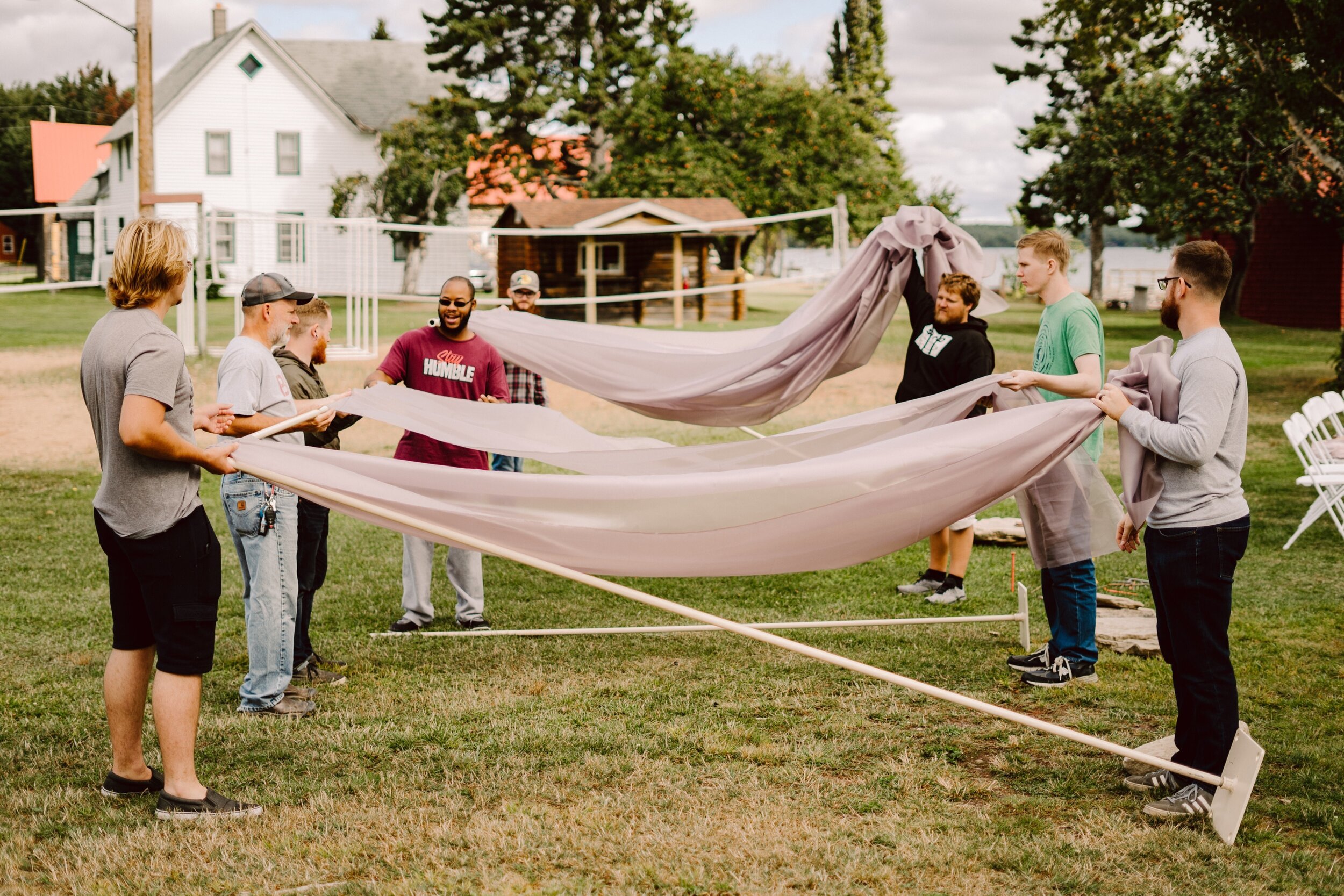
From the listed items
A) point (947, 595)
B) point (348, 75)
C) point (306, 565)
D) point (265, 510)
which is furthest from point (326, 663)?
point (348, 75)

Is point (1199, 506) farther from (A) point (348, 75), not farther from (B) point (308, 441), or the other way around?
(A) point (348, 75)

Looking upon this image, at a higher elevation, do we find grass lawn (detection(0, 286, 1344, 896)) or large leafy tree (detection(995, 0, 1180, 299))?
large leafy tree (detection(995, 0, 1180, 299))

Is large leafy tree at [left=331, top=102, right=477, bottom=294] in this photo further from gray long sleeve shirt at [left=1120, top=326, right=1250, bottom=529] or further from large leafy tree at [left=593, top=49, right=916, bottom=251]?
gray long sleeve shirt at [left=1120, top=326, right=1250, bottom=529]

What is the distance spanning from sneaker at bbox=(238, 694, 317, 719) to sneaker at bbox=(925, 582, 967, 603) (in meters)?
3.85

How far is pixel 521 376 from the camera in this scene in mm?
8391

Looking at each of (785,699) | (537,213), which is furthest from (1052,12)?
(537,213)

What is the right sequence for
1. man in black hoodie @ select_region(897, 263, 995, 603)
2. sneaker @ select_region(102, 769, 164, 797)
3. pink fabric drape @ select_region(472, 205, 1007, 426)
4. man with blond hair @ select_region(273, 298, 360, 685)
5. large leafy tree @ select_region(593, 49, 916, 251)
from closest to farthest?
sneaker @ select_region(102, 769, 164, 797) < man with blond hair @ select_region(273, 298, 360, 685) < pink fabric drape @ select_region(472, 205, 1007, 426) < man in black hoodie @ select_region(897, 263, 995, 603) < large leafy tree @ select_region(593, 49, 916, 251)

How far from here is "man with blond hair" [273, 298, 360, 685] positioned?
5738mm

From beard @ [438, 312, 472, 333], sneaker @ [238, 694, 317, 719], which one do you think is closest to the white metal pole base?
sneaker @ [238, 694, 317, 719]

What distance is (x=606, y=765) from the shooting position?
4.75m

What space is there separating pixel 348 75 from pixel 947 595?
45.6 meters

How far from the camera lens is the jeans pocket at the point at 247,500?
5.05m

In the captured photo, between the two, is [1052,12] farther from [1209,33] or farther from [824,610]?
[824,610]

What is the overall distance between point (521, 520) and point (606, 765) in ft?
3.59
